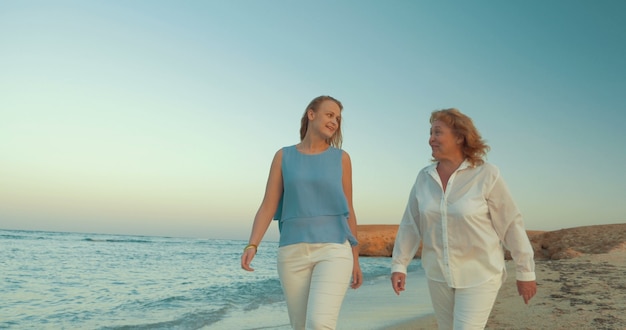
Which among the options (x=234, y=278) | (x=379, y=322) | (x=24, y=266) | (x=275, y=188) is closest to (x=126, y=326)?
(x=379, y=322)

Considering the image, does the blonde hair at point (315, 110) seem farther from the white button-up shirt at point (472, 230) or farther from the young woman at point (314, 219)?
the white button-up shirt at point (472, 230)

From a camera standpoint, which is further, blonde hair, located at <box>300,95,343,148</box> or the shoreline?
the shoreline

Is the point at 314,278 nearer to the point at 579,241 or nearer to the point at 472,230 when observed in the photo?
the point at 472,230

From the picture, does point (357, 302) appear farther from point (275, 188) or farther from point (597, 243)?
point (597, 243)

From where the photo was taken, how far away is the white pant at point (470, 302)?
2908 mm

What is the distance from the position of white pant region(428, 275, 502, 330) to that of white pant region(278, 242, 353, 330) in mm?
594

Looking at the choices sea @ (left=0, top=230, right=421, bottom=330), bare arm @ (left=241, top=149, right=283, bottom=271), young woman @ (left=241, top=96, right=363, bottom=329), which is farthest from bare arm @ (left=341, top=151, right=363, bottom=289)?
sea @ (left=0, top=230, right=421, bottom=330)

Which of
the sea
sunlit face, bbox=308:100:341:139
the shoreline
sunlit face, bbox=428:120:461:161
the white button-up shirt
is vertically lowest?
the sea

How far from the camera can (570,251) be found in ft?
62.2

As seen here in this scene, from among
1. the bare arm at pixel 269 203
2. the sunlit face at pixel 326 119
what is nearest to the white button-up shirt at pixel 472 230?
the sunlit face at pixel 326 119

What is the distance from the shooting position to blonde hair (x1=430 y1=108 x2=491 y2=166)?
3.22m

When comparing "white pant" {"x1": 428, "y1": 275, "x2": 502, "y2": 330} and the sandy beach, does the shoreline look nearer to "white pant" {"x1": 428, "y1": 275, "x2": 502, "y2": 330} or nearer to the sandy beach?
the sandy beach

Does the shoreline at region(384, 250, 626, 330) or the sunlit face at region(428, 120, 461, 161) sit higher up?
the sunlit face at region(428, 120, 461, 161)

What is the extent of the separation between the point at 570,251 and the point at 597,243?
9.56 feet
